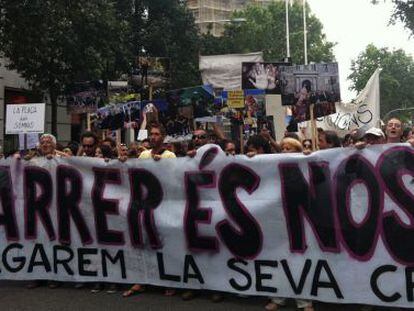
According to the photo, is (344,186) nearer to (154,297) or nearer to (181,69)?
(154,297)

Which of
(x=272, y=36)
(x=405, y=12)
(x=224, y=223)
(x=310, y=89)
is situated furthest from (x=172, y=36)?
(x=272, y=36)

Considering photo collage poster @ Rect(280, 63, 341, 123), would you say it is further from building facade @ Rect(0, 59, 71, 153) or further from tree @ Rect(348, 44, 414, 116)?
tree @ Rect(348, 44, 414, 116)

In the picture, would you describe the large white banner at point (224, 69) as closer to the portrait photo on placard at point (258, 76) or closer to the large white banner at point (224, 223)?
the portrait photo on placard at point (258, 76)

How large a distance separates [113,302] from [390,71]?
65.6 meters

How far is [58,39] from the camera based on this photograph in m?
15.9

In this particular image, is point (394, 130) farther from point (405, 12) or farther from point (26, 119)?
point (405, 12)

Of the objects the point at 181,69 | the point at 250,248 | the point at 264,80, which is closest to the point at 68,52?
the point at 264,80

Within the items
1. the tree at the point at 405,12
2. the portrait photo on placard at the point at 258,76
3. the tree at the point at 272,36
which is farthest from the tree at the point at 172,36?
the portrait photo on placard at the point at 258,76

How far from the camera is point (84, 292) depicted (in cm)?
645

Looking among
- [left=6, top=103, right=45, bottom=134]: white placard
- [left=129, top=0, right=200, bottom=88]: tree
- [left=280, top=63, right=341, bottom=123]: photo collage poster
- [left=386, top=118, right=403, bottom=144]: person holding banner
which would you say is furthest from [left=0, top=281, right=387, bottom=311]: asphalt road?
[left=129, top=0, right=200, bottom=88]: tree

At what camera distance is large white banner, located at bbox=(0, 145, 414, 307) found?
17.5 feet

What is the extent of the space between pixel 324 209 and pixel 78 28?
499 inches

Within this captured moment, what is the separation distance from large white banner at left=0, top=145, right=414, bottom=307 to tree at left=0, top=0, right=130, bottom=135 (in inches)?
333

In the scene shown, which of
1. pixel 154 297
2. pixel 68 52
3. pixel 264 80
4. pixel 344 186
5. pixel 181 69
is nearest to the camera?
pixel 344 186
